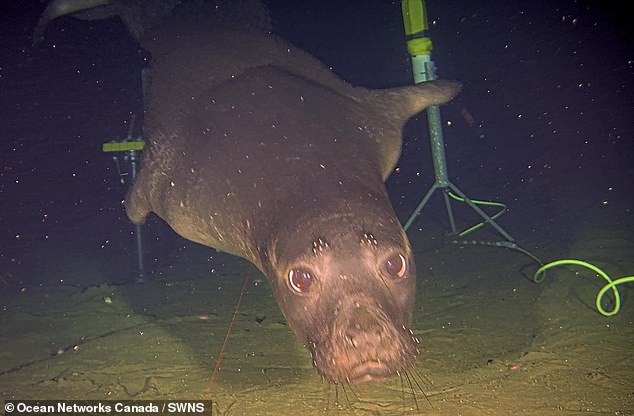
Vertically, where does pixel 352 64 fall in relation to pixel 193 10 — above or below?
below

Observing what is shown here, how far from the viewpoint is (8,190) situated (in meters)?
23.7

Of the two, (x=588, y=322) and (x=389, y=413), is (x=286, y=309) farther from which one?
(x=588, y=322)

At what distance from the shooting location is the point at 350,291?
8.70 feet

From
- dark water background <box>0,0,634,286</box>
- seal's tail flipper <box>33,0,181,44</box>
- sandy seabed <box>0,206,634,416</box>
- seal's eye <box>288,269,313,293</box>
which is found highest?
seal's tail flipper <box>33,0,181,44</box>

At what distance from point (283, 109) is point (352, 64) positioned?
19.6 m

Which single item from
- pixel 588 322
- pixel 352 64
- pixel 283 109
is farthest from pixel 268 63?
pixel 352 64

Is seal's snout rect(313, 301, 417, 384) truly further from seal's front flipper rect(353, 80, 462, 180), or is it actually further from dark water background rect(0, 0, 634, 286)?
dark water background rect(0, 0, 634, 286)

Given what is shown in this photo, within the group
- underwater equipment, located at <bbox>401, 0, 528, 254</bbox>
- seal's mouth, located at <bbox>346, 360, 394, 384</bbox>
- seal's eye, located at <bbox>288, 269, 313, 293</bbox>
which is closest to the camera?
seal's mouth, located at <bbox>346, 360, 394, 384</bbox>

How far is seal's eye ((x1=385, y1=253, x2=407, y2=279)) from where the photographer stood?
2.85 metres

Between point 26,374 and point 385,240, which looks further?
point 26,374

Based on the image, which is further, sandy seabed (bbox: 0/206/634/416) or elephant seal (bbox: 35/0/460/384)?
sandy seabed (bbox: 0/206/634/416)

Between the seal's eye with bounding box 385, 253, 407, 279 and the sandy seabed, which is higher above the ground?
the seal's eye with bounding box 385, 253, 407, 279

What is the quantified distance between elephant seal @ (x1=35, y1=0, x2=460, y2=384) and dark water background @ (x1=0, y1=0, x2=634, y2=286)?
6.15 meters

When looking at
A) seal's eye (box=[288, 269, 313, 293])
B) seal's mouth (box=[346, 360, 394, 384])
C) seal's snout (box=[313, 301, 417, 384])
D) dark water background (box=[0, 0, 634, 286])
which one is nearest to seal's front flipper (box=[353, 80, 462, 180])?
seal's eye (box=[288, 269, 313, 293])
